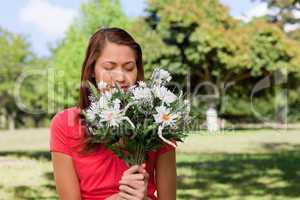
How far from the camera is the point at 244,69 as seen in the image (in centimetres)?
3225

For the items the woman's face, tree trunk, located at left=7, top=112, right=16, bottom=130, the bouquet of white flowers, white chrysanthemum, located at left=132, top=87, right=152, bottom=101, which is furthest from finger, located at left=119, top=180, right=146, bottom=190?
tree trunk, located at left=7, top=112, right=16, bottom=130

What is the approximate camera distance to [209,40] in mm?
30547

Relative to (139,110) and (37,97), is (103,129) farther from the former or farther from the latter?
(37,97)

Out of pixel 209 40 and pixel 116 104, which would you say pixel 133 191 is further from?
pixel 209 40

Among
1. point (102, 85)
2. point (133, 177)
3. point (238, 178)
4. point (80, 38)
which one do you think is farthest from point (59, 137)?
point (80, 38)

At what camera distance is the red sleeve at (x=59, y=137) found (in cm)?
237

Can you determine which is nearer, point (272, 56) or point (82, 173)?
point (82, 173)

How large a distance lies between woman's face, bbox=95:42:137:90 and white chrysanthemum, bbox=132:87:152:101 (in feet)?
0.50

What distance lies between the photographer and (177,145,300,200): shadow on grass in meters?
8.36

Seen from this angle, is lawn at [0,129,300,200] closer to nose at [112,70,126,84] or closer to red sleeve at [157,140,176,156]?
red sleeve at [157,140,176,156]

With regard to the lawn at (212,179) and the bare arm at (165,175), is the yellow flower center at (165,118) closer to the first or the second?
the bare arm at (165,175)

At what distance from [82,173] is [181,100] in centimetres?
52

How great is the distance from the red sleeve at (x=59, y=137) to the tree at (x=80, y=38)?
111ft

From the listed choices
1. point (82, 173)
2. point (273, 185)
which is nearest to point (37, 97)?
point (273, 185)
